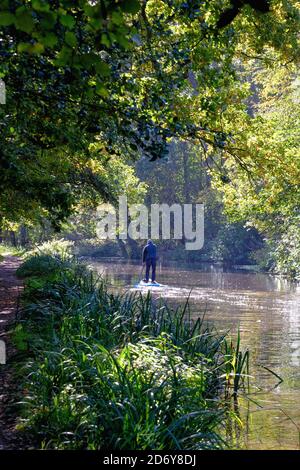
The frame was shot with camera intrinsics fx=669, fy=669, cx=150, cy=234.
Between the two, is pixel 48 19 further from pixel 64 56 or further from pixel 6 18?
pixel 64 56

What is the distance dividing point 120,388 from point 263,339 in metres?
8.17

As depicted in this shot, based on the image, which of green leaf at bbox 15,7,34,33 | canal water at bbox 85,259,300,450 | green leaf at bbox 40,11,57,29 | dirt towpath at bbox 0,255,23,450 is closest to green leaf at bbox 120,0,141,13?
green leaf at bbox 40,11,57,29

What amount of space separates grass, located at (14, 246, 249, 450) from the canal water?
0.36 meters

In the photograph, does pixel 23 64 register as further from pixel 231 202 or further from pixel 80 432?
pixel 231 202

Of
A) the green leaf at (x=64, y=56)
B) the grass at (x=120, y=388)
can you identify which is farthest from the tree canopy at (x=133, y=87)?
the grass at (x=120, y=388)

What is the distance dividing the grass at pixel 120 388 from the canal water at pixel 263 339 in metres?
0.36

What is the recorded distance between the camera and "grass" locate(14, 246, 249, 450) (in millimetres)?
5430

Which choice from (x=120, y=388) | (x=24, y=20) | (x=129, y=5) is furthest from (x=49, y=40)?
(x=120, y=388)

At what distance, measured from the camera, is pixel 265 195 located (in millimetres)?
17656

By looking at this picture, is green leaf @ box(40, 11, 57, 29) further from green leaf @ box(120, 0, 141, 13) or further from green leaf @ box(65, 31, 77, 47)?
green leaf @ box(120, 0, 141, 13)

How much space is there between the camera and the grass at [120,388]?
5.43 meters

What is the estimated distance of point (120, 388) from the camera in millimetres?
5973

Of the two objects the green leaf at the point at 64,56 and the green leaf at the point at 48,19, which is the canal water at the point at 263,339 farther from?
the green leaf at the point at 48,19
